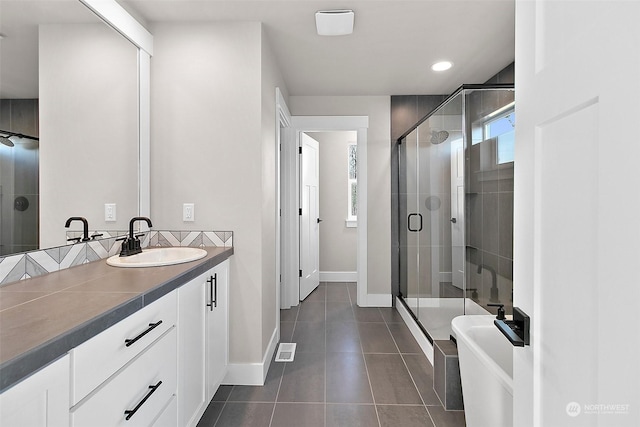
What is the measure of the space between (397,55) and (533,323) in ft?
8.64

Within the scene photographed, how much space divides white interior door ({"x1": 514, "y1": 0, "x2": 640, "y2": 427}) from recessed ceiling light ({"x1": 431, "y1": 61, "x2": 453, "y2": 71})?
242 centimetres

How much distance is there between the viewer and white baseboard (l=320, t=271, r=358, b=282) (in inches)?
203

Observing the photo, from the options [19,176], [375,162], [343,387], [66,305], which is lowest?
[343,387]

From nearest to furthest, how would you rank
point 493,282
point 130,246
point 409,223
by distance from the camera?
point 130,246
point 493,282
point 409,223

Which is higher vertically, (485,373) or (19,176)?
(19,176)

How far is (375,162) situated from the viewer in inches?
151

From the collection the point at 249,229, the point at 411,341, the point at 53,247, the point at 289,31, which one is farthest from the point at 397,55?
the point at 53,247

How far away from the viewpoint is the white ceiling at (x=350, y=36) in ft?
4.54

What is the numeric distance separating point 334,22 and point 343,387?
2444 mm

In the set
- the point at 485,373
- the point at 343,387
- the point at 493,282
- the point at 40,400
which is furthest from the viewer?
the point at 493,282

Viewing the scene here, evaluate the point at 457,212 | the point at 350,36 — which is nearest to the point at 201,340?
the point at 457,212

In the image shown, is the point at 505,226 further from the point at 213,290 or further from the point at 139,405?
the point at 139,405

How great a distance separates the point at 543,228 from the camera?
2.28 ft

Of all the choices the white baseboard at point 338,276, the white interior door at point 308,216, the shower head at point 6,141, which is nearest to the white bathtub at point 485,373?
the shower head at point 6,141
